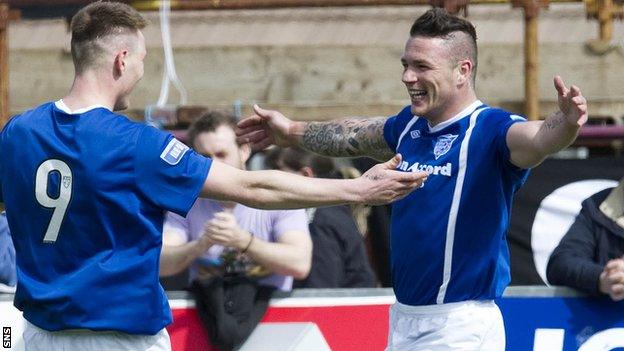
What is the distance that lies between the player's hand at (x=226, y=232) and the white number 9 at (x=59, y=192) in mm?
1385

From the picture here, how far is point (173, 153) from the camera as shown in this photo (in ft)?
15.6

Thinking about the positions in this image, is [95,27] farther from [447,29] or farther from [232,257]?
[232,257]

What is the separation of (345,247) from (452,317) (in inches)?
70.6

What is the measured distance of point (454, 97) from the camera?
5594mm

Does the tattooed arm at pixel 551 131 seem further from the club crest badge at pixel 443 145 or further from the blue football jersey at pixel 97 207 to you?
the blue football jersey at pixel 97 207

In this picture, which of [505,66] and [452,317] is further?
[505,66]

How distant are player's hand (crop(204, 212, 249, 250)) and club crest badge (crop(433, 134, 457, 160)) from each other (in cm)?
108

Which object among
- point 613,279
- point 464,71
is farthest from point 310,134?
point 613,279

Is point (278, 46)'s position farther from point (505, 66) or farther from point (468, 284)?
point (468, 284)

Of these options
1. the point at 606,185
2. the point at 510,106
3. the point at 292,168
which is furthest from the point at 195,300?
the point at 510,106

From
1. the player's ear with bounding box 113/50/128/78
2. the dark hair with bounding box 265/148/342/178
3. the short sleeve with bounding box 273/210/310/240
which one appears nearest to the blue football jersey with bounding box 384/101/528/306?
the short sleeve with bounding box 273/210/310/240

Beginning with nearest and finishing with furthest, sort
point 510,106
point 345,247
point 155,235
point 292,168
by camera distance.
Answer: point 155,235 < point 345,247 < point 292,168 < point 510,106

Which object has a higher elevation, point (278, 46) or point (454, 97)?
point (454, 97)

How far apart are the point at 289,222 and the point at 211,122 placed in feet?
2.16
